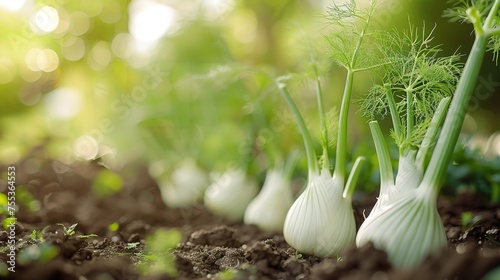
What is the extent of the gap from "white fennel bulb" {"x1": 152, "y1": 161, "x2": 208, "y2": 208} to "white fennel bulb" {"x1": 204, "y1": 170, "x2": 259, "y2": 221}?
0.58ft

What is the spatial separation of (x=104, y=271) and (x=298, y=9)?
2214mm

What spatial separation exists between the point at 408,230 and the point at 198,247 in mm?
474

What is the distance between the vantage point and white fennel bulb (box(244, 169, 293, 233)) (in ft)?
4.33

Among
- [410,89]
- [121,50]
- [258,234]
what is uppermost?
[121,50]

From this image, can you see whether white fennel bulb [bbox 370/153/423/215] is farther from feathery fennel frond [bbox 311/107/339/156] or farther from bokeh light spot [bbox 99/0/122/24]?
bokeh light spot [bbox 99/0/122/24]

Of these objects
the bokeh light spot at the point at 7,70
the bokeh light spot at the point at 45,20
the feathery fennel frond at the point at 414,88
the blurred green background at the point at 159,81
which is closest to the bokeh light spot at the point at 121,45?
the blurred green background at the point at 159,81

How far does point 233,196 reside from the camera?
1587mm

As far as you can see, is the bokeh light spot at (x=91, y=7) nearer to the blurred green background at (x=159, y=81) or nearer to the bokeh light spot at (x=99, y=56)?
the blurred green background at (x=159, y=81)

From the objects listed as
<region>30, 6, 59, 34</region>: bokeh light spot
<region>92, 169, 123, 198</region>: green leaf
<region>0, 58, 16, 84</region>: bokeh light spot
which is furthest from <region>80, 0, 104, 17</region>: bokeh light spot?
<region>92, 169, 123, 198</region>: green leaf

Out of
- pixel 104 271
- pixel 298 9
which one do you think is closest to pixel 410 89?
pixel 104 271

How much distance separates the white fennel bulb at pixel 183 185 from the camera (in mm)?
1832

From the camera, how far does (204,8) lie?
248cm

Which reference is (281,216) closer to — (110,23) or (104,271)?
(104,271)

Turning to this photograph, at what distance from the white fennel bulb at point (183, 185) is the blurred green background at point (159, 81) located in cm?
7
